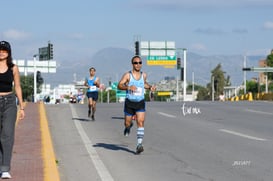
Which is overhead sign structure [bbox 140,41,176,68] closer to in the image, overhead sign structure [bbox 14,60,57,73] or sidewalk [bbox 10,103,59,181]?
overhead sign structure [bbox 14,60,57,73]

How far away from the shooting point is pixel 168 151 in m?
14.0

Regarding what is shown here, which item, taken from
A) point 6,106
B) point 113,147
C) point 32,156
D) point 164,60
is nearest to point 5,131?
point 6,106

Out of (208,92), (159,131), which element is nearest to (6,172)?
(159,131)

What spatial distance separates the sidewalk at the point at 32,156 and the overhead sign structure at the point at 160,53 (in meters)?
57.5

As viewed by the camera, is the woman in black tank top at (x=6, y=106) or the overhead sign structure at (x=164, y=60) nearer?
the woman in black tank top at (x=6, y=106)

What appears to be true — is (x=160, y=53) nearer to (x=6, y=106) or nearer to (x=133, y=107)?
Answer: (x=133, y=107)

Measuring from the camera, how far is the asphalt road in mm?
10848

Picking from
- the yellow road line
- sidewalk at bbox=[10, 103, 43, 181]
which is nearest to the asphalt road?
the yellow road line

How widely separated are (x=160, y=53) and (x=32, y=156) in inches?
2572

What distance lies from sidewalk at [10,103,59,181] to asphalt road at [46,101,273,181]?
11.0 inches

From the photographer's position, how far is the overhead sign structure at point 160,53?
76250mm

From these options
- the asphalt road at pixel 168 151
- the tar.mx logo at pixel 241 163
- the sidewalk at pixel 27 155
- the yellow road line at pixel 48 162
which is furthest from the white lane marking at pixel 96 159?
the tar.mx logo at pixel 241 163

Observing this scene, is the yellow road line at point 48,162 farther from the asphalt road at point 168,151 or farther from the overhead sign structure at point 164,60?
the overhead sign structure at point 164,60

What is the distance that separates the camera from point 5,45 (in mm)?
9656
